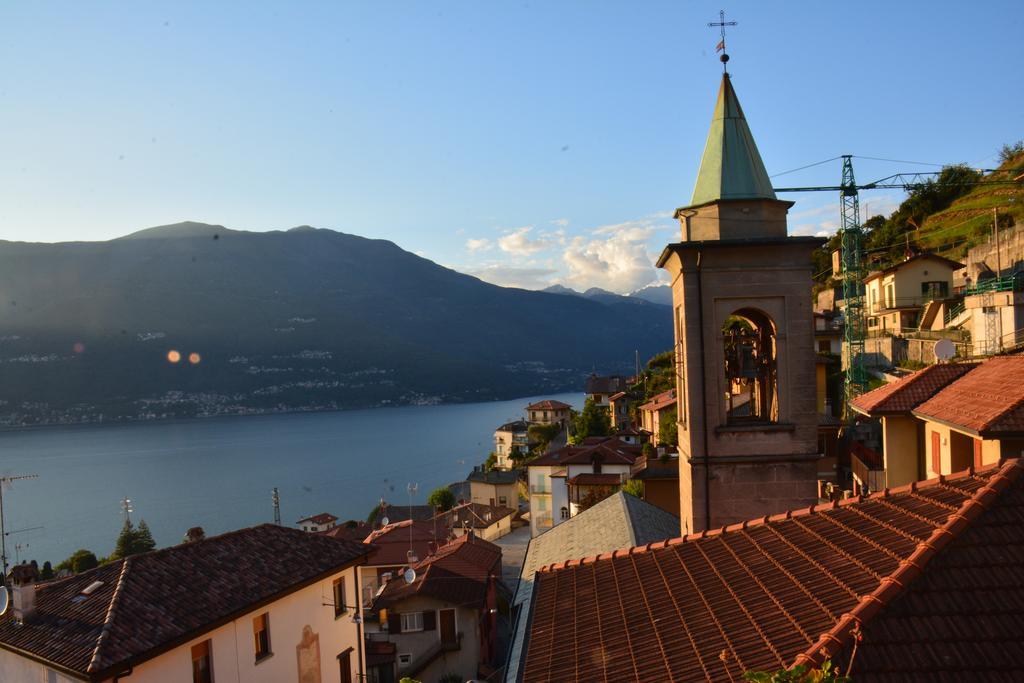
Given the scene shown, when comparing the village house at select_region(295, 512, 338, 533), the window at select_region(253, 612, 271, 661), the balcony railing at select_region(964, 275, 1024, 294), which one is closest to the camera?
the window at select_region(253, 612, 271, 661)

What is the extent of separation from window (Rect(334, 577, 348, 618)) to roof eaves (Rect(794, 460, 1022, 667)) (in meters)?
15.0

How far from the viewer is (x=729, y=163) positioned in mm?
9414

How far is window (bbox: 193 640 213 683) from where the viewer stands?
510 inches

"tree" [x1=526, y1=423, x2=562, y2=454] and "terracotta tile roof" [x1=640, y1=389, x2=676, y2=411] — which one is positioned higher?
"terracotta tile roof" [x1=640, y1=389, x2=676, y2=411]

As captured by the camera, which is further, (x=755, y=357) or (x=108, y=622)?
(x=108, y=622)

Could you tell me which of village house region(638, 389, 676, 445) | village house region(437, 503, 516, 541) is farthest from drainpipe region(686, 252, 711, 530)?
village house region(437, 503, 516, 541)

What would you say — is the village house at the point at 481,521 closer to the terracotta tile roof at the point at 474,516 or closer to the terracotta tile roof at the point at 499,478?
the terracotta tile roof at the point at 474,516

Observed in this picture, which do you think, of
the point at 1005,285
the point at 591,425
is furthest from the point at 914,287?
the point at 591,425

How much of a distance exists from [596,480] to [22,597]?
26.2 meters

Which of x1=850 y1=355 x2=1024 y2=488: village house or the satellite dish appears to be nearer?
x1=850 y1=355 x2=1024 y2=488: village house

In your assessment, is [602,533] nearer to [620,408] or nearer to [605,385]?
[620,408]

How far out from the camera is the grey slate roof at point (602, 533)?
13478 millimetres

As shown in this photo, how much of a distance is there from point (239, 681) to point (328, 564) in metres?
3.55

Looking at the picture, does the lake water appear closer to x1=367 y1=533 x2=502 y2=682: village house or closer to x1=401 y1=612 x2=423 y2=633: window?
x1=367 y1=533 x2=502 y2=682: village house
